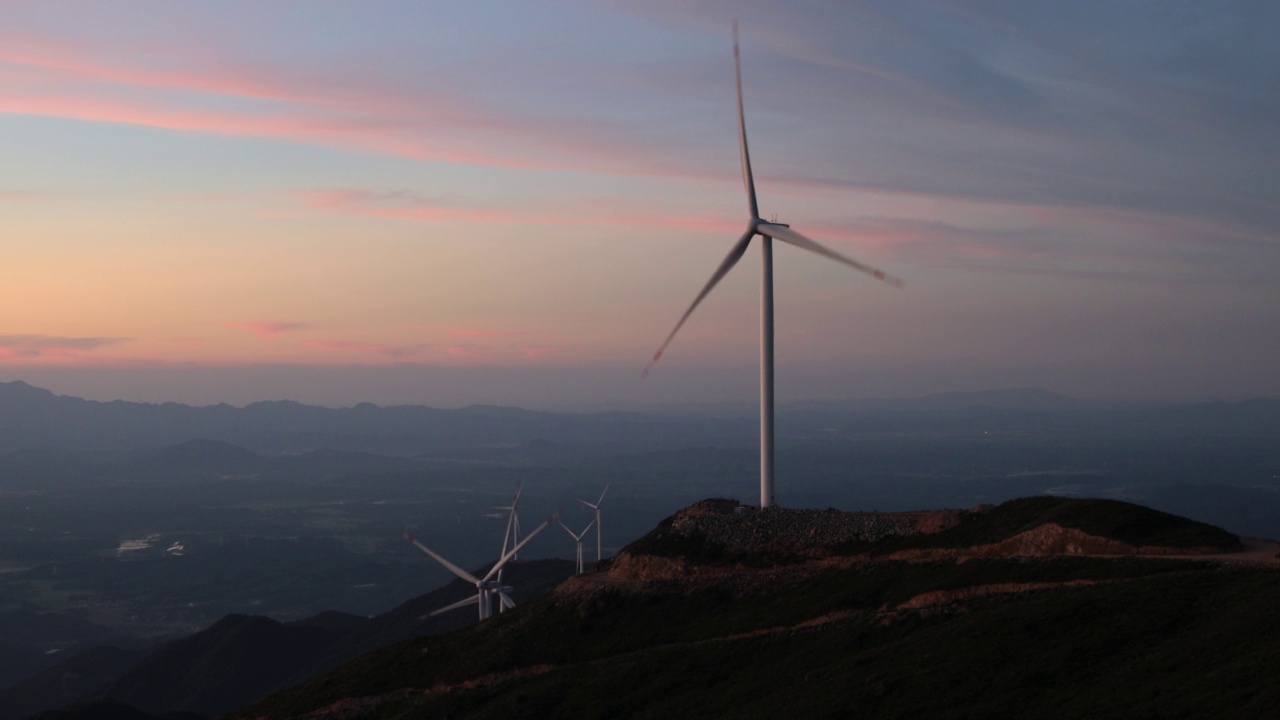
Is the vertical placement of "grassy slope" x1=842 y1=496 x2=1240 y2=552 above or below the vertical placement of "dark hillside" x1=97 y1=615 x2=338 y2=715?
above

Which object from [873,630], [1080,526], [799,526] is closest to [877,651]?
[873,630]

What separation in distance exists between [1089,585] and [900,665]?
1157cm

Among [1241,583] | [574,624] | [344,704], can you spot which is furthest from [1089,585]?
[344,704]

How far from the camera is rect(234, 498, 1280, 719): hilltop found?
41.9 metres

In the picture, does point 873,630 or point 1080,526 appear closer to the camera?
point 873,630

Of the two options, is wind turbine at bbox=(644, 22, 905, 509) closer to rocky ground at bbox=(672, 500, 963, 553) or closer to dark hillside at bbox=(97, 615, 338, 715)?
rocky ground at bbox=(672, 500, 963, 553)

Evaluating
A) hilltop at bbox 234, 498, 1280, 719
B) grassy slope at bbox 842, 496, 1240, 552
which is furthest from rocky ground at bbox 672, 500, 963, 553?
grassy slope at bbox 842, 496, 1240, 552

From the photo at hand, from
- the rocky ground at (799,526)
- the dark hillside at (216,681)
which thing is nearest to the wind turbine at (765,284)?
the rocky ground at (799,526)

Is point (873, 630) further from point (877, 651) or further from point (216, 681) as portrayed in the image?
point (216, 681)

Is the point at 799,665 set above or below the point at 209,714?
above

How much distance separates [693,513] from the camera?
8231 cm

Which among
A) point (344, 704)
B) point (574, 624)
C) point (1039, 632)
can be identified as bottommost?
point (344, 704)

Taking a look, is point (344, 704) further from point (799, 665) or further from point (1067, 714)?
point (1067, 714)

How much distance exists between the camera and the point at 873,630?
5391 centimetres
